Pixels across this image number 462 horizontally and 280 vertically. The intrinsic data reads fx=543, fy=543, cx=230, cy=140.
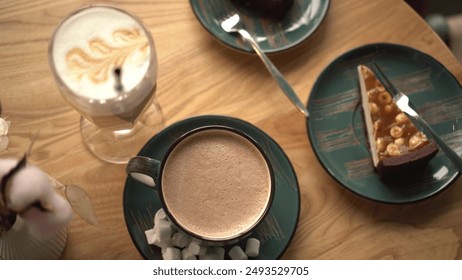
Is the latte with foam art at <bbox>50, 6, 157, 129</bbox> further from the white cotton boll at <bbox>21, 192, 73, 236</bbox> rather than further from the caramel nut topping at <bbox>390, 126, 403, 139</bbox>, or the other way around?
the caramel nut topping at <bbox>390, 126, 403, 139</bbox>

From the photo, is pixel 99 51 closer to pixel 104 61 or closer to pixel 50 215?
pixel 104 61

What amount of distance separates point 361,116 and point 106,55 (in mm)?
503

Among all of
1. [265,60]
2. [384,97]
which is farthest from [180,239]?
[384,97]

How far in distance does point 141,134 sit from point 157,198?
0.49 ft

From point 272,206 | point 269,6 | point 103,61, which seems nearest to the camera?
point 103,61

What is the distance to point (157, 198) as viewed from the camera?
0.98m

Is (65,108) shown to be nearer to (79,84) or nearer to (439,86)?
(79,84)

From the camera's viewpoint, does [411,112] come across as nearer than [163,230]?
No

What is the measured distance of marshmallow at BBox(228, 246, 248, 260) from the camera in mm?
941

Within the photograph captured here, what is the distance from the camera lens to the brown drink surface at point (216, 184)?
35.3 inches

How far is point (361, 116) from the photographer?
1065mm

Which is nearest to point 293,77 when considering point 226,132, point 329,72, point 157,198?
point 329,72
